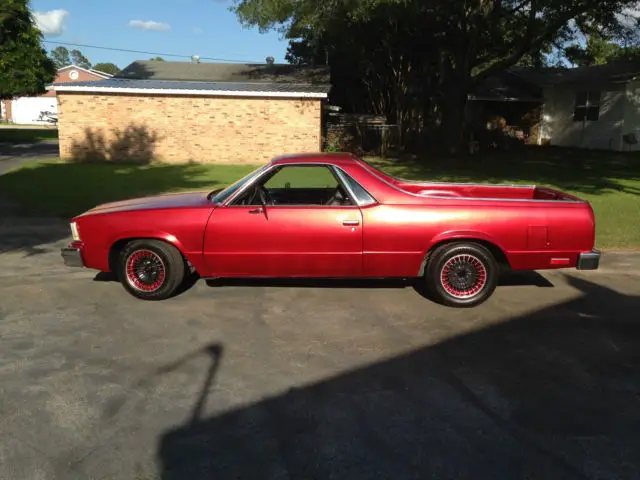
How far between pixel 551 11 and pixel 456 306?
16.2m

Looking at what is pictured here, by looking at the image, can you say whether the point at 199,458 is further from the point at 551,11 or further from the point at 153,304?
the point at 551,11

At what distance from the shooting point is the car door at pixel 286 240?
5.32m

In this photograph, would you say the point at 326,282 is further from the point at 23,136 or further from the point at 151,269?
the point at 23,136

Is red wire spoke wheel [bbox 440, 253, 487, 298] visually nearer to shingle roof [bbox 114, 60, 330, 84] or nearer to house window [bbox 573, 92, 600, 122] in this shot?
shingle roof [bbox 114, 60, 330, 84]

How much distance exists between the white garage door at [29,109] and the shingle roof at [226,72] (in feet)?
152

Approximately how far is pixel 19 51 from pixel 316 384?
31.6m

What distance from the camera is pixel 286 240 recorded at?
5.34m

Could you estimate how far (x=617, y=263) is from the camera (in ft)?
23.6

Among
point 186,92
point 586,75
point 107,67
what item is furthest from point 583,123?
point 107,67

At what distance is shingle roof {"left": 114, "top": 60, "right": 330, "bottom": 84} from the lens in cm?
2612

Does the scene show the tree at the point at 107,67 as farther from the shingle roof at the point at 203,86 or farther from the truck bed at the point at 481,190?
the truck bed at the point at 481,190

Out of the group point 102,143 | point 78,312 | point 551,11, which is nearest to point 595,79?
point 551,11

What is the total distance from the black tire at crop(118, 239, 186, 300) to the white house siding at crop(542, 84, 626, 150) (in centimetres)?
2495

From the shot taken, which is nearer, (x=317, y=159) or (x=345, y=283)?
(x=317, y=159)
